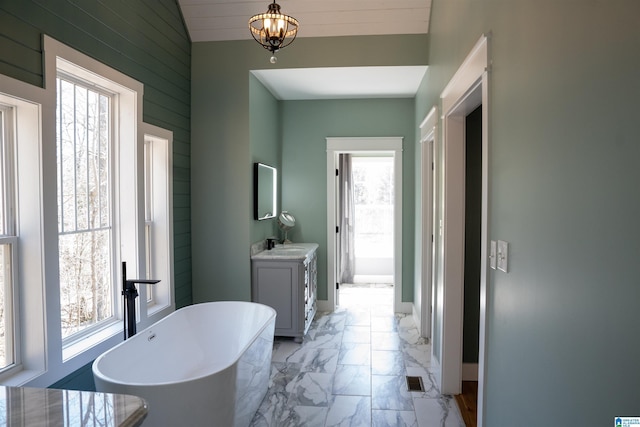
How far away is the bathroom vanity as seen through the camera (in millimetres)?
3867

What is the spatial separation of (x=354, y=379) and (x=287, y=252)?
1.43m

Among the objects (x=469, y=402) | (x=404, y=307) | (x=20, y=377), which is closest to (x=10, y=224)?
(x=20, y=377)

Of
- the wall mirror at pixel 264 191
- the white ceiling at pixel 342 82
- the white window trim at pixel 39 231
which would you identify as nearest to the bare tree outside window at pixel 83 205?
the white window trim at pixel 39 231

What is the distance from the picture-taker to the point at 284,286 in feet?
12.8

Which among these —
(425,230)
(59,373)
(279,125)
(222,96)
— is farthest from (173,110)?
(425,230)

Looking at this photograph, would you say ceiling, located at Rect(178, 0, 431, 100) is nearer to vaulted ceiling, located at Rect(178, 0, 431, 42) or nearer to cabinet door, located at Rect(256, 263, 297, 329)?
vaulted ceiling, located at Rect(178, 0, 431, 42)

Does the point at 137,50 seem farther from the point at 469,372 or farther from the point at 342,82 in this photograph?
the point at 469,372

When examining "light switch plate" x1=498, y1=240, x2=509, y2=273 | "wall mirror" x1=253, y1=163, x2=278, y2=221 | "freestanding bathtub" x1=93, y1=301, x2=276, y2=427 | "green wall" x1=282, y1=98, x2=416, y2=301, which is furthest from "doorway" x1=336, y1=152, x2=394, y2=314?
"light switch plate" x1=498, y1=240, x2=509, y2=273

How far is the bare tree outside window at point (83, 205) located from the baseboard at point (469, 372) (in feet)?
8.59

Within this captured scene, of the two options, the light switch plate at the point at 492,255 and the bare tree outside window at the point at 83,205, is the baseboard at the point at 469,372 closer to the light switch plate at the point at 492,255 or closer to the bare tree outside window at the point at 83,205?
the light switch plate at the point at 492,255

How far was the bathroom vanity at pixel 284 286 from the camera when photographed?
3.87 m

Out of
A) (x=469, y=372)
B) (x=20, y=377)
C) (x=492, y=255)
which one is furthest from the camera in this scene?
(x=469, y=372)

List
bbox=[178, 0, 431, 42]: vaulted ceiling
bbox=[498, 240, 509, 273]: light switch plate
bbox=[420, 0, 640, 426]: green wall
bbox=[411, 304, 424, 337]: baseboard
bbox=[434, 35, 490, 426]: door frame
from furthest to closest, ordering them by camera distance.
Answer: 1. bbox=[411, 304, 424, 337]: baseboard
2. bbox=[178, 0, 431, 42]: vaulted ceiling
3. bbox=[434, 35, 490, 426]: door frame
4. bbox=[498, 240, 509, 273]: light switch plate
5. bbox=[420, 0, 640, 426]: green wall

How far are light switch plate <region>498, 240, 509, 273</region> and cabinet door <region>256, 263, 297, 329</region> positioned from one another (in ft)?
8.14
